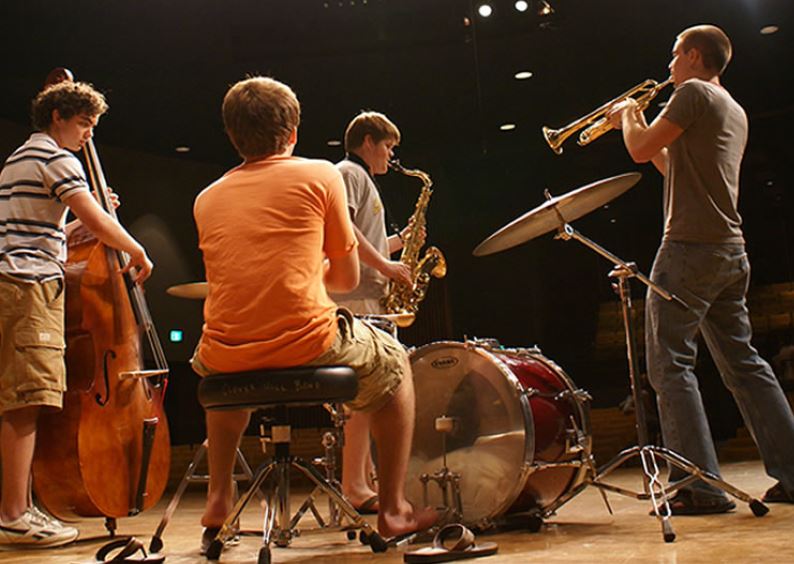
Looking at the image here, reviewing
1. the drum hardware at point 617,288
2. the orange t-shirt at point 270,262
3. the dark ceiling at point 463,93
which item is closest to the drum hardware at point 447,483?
the drum hardware at point 617,288

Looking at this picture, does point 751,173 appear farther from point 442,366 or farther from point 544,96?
point 442,366

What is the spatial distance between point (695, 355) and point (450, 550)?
133 cm

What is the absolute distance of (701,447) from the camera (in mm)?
3080

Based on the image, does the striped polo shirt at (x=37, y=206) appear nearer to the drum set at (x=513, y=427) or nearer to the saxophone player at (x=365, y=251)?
the saxophone player at (x=365, y=251)

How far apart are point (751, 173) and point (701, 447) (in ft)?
33.5

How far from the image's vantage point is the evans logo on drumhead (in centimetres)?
316

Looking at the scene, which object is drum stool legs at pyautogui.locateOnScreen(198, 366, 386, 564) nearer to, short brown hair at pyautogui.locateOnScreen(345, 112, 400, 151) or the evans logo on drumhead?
the evans logo on drumhead

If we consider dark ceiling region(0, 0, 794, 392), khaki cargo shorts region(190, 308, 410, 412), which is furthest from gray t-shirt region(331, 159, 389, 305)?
dark ceiling region(0, 0, 794, 392)

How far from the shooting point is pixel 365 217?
11.5ft

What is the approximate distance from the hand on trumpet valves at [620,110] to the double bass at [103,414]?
6.24 feet

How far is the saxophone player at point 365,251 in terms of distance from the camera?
3.35m

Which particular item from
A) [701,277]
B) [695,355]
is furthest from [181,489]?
[701,277]

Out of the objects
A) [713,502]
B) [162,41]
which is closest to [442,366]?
[713,502]

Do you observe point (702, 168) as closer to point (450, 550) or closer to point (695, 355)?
point (695, 355)
